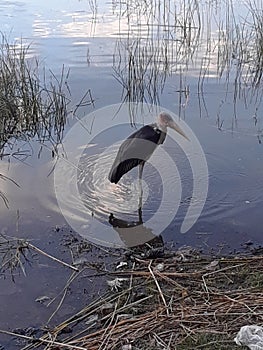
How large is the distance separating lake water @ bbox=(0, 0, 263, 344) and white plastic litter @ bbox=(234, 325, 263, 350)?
146 centimetres

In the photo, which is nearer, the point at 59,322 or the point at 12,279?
the point at 59,322

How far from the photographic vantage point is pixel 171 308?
333 centimetres

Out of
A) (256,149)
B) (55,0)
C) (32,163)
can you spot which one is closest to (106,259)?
(32,163)

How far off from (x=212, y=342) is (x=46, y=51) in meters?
7.52

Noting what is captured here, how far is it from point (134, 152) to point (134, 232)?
2.50ft

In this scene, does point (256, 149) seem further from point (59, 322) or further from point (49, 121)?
point (59, 322)

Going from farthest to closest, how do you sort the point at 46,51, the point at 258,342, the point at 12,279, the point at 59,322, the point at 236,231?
the point at 46,51, the point at 236,231, the point at 12,279, the point at 59,322, the point at 258,342

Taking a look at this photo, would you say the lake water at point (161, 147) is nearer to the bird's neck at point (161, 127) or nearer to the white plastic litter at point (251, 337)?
the bird's neck at point (161, 127)

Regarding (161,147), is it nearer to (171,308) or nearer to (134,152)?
(134,152)

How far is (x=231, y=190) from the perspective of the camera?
527 centimetres

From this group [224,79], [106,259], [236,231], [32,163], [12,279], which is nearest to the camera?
[12,279]

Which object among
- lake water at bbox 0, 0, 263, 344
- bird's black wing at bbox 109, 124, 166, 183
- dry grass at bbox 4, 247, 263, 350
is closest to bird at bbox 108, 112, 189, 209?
bird's black wing at bbox 109, 124, 166, 183

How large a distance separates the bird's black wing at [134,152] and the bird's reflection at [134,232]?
16.0 inches

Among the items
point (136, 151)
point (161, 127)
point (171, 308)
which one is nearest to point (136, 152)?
point (136, 151)
